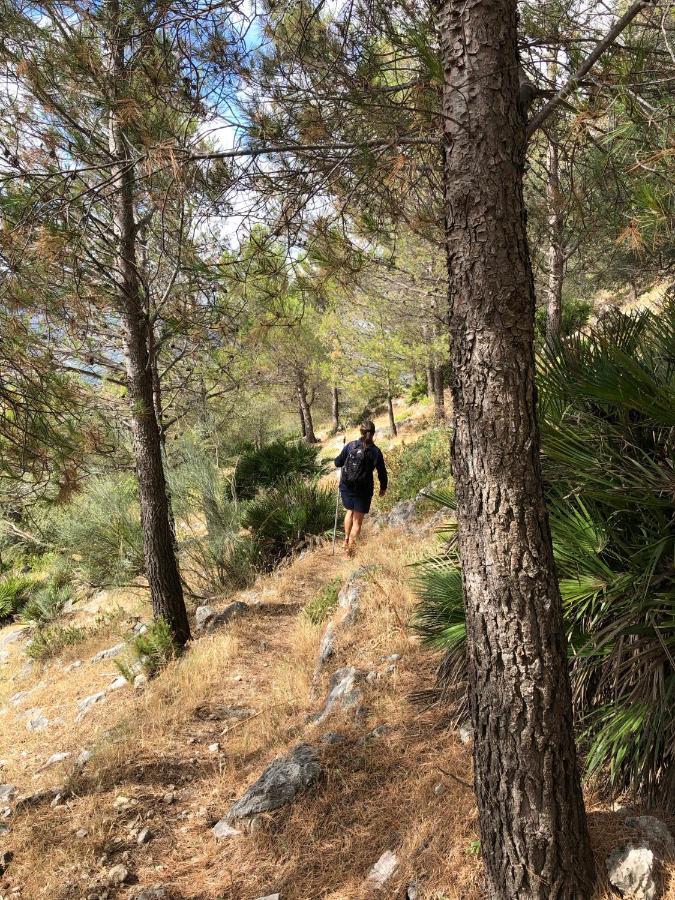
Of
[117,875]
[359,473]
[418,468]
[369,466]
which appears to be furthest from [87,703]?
[418,468]

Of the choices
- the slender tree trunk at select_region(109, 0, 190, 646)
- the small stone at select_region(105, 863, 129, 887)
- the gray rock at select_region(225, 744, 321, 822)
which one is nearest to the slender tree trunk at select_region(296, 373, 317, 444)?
the slender tree trunk at select_region(109, 0, 190, 646)

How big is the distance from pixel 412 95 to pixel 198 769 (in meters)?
4.31

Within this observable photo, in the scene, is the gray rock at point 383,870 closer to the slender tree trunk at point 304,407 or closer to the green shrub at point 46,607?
the green shrub at point 46,607

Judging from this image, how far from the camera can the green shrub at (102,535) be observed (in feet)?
29.0

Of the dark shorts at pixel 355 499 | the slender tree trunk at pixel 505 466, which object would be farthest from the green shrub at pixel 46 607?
the slender tree trunk at pixel 505 466

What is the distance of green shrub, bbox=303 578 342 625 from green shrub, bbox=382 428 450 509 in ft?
10.4

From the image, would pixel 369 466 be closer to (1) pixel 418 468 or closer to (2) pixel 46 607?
(1) pixel 418 468

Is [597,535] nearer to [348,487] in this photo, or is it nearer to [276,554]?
[348,487]

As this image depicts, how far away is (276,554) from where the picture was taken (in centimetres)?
930

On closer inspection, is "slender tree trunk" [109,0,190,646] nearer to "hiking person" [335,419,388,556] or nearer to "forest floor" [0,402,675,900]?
"forest floor" [0,402,675,900]

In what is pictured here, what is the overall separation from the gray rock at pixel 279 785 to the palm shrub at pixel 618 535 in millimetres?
1202

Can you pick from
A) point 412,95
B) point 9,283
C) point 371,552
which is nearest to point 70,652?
point 371,552

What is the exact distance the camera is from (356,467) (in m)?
7.29

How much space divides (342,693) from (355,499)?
3.53 metres
